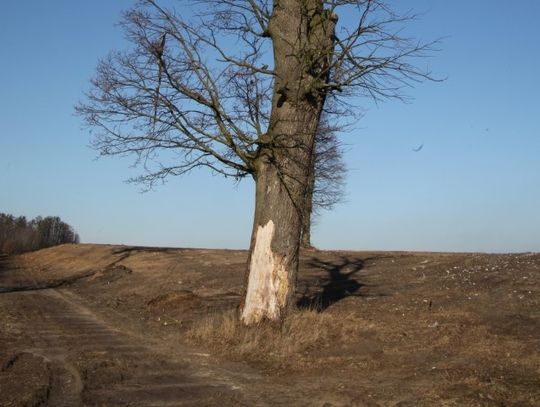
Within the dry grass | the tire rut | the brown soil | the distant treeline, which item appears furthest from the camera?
the distant treeline

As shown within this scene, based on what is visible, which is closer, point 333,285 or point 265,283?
point 265,283

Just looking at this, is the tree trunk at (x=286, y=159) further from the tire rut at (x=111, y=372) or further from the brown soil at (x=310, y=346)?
the tire rut at (x=111, y=372)

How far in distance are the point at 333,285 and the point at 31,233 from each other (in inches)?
2390

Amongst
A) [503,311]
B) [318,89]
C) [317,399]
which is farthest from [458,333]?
[318,89]

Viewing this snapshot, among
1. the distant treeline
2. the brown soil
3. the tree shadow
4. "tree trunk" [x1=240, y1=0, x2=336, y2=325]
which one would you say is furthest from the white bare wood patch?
the distant treeline

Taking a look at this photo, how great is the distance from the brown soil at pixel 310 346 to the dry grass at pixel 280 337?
28 millimetres

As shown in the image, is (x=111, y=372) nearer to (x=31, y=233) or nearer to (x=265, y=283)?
(x=265, y=283)

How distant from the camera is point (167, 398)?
6832 mm

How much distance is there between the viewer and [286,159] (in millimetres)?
11219

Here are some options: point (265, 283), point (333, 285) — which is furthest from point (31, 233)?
point (265, 283)

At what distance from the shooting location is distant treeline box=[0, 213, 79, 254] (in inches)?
2562

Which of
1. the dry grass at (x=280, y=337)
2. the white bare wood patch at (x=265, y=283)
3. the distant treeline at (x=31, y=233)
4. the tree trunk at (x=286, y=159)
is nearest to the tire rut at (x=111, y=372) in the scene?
the dry grass at (x=280, y=337)

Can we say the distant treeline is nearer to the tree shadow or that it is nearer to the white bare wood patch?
the tree shadow

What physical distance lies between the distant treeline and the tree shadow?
4926 centimetres
